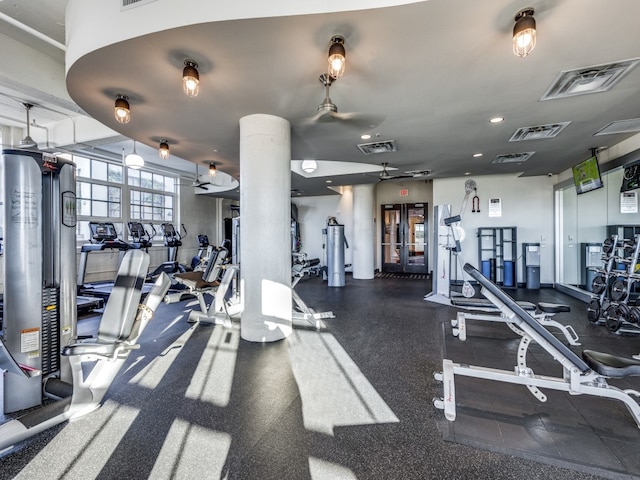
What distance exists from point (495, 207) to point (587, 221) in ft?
6.29

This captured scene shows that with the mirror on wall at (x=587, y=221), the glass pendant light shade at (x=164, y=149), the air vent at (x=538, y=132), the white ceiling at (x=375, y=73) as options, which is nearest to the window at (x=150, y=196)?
the white ceiling at (x=375, y=73)

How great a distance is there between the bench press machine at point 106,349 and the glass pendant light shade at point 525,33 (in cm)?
305

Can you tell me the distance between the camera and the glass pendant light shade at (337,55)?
2.24 m

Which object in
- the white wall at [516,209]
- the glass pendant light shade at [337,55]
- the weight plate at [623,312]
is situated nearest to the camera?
the glass pendant light shade at [337,55]

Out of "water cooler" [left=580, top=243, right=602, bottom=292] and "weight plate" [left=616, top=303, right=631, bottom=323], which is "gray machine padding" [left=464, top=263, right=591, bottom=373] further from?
"water cooler" [left=580, top=243, right=602, bottom=292]

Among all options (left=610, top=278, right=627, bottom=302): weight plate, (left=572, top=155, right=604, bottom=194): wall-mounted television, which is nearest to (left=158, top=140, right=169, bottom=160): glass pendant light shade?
(left=610, top=278, right=627, bottom=302): weight plate

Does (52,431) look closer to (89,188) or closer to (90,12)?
(90,12)

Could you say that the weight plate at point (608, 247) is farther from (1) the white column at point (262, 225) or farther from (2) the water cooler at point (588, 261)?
(1) the white column at point (262, 225)

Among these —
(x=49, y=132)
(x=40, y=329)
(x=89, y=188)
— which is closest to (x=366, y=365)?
(x=40, y=329)

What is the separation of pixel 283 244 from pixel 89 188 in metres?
7.21

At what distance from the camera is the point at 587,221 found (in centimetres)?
642

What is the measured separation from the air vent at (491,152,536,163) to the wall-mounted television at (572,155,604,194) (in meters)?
1.01

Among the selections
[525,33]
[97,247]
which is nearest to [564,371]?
[525,33]

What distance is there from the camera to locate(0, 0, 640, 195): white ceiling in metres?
2.15
